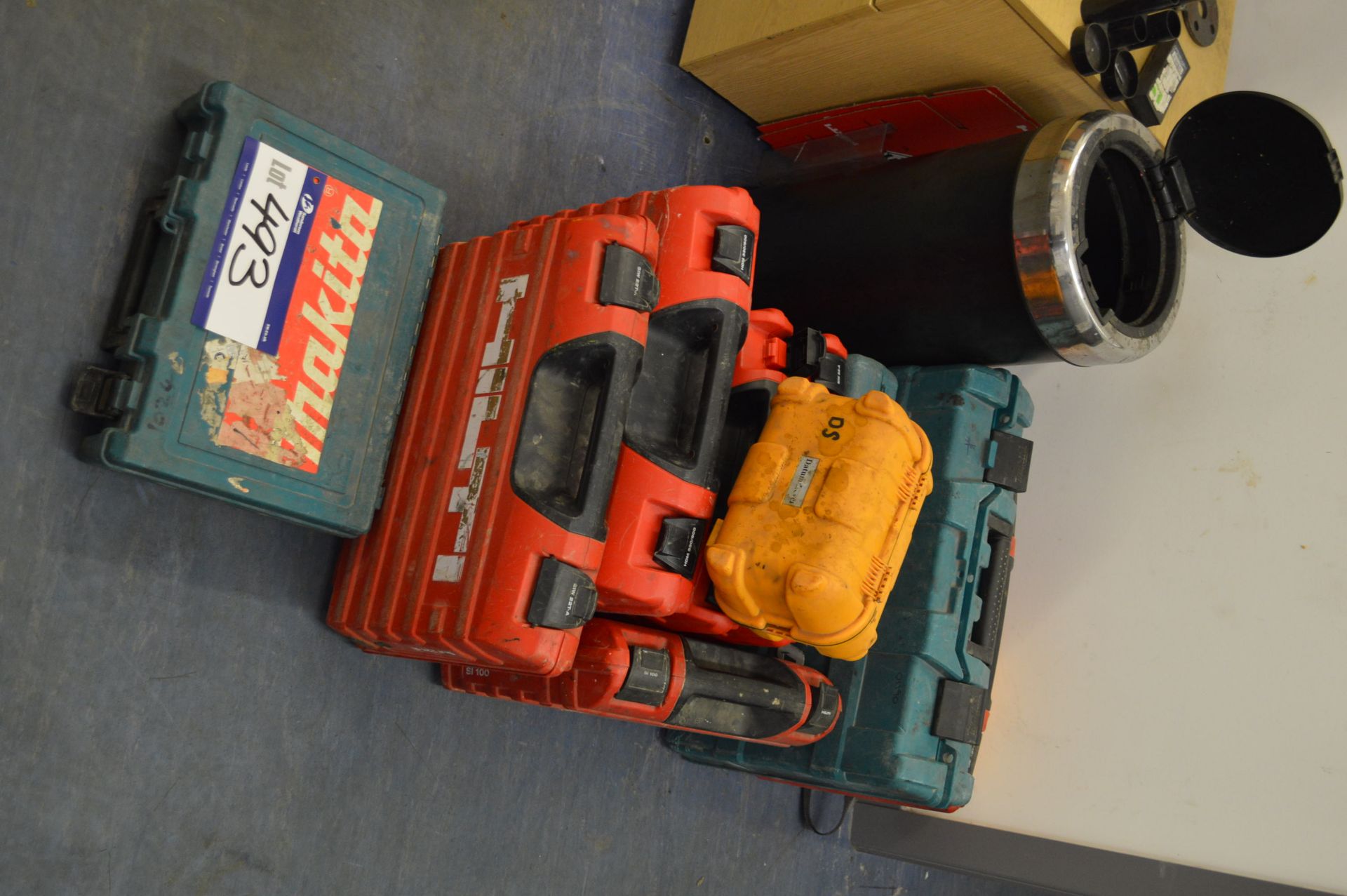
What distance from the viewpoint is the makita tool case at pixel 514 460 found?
129 centimetres

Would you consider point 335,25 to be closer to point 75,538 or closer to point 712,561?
point 75,538

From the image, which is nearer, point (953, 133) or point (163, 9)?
point (163, 9)

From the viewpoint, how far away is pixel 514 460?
52.4 inches

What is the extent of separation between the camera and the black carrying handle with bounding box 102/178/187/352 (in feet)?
4.25

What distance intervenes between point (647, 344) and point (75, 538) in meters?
0.76

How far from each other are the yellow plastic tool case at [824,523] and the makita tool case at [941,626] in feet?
1.00

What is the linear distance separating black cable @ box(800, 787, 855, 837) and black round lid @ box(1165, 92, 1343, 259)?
4.34 feet

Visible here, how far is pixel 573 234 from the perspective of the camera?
1.39 m

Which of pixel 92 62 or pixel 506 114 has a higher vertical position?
pixel 506 114

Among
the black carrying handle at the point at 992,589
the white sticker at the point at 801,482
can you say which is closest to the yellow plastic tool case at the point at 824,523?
the white sticker at the point at 801,482

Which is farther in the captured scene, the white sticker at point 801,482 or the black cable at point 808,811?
the black cable at point 808,811

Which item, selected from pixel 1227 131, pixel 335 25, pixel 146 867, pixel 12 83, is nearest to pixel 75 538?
pixel 146 867

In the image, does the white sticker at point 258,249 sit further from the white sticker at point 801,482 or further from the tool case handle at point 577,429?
the white sticker at point 801,482

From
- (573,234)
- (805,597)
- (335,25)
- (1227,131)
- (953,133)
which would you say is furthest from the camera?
(953,133)
